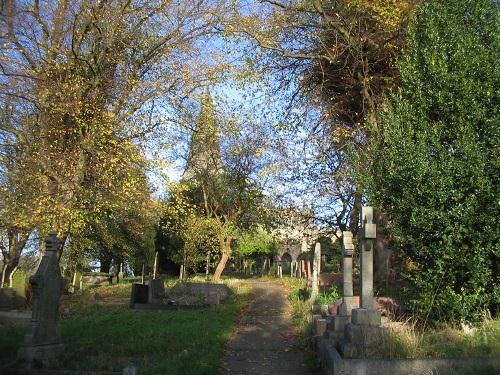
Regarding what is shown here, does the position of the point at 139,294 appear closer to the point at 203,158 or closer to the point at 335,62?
the point at 335,62

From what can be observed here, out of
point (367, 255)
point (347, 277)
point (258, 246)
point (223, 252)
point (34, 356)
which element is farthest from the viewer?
point (258, 246)

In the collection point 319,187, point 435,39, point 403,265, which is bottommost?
point 403,265

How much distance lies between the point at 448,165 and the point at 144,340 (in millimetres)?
7211

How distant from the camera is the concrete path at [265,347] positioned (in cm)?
938

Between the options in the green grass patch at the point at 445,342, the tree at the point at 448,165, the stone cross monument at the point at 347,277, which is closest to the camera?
the green grass patch at the point at 445,342

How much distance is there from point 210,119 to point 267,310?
7.27 m

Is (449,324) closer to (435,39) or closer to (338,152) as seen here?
(435,39)

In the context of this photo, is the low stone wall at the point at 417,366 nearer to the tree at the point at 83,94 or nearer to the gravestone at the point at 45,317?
the gravestone at the point at 45,317

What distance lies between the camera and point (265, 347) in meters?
11.5

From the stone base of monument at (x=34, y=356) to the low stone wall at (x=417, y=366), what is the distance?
16.2 feet

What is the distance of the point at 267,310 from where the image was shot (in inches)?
730

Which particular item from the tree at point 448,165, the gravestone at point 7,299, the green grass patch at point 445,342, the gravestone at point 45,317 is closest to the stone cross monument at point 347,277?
the tree at point 448,165

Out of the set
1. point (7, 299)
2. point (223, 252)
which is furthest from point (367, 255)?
point (223, 252)

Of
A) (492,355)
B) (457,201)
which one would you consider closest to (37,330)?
(492,355)
